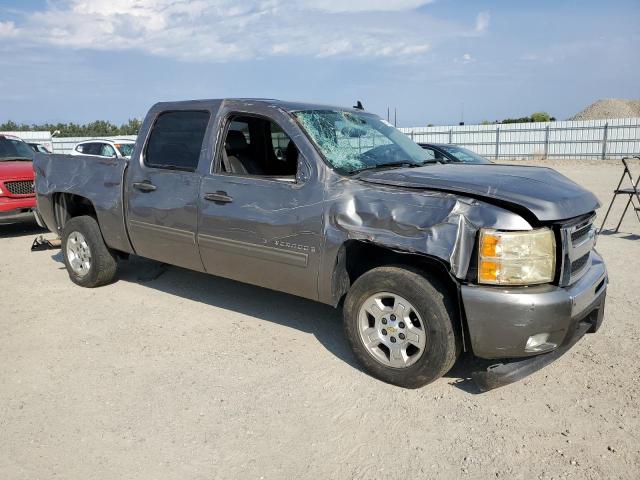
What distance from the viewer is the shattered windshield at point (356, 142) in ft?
13.6

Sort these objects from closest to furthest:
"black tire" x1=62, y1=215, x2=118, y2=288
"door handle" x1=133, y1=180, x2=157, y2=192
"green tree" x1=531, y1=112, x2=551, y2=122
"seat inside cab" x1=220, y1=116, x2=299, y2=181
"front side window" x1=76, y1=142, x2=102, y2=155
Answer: "seat inside cab" x1=220, y1=116, x2=299, y2=181, "door handle" x1=133, y1=180, x2=157, y2=192, "black tire" x1=62, y1=215, x2=118, y2=288, "front side window" x1=76, y1=142, x2=102, y2=155, "green tree" x1=531, y1=112, x2=551, y2=122

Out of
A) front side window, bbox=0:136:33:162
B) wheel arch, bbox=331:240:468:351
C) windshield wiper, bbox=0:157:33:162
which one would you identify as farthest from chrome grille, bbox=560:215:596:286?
front side window, bbox=0:136:33:162

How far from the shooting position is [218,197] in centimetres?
446

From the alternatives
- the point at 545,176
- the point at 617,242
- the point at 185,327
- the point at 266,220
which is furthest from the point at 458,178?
the point at 617,242

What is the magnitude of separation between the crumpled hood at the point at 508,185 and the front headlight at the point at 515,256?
5.7 inches

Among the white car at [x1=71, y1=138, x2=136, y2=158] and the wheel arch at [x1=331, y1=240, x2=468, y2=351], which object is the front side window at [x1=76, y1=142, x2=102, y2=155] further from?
the wheel arch at [x1=331, y1=240, x2=468, y2=351]

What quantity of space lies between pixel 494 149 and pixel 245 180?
31.5 metres

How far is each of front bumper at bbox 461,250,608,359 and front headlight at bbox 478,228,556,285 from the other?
0.07 m

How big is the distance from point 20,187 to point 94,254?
4406mm

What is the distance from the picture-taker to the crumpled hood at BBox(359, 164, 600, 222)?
3.26m

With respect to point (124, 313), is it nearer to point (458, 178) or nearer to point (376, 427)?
point (376, 427)

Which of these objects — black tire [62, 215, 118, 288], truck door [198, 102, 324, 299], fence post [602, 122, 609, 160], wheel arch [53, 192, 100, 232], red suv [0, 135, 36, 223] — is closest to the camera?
truck door [198, 102, 324, 299]

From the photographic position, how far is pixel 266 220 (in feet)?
13.7

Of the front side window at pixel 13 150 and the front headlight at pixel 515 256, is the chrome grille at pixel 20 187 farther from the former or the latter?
the front headlight at pixel 515 256
